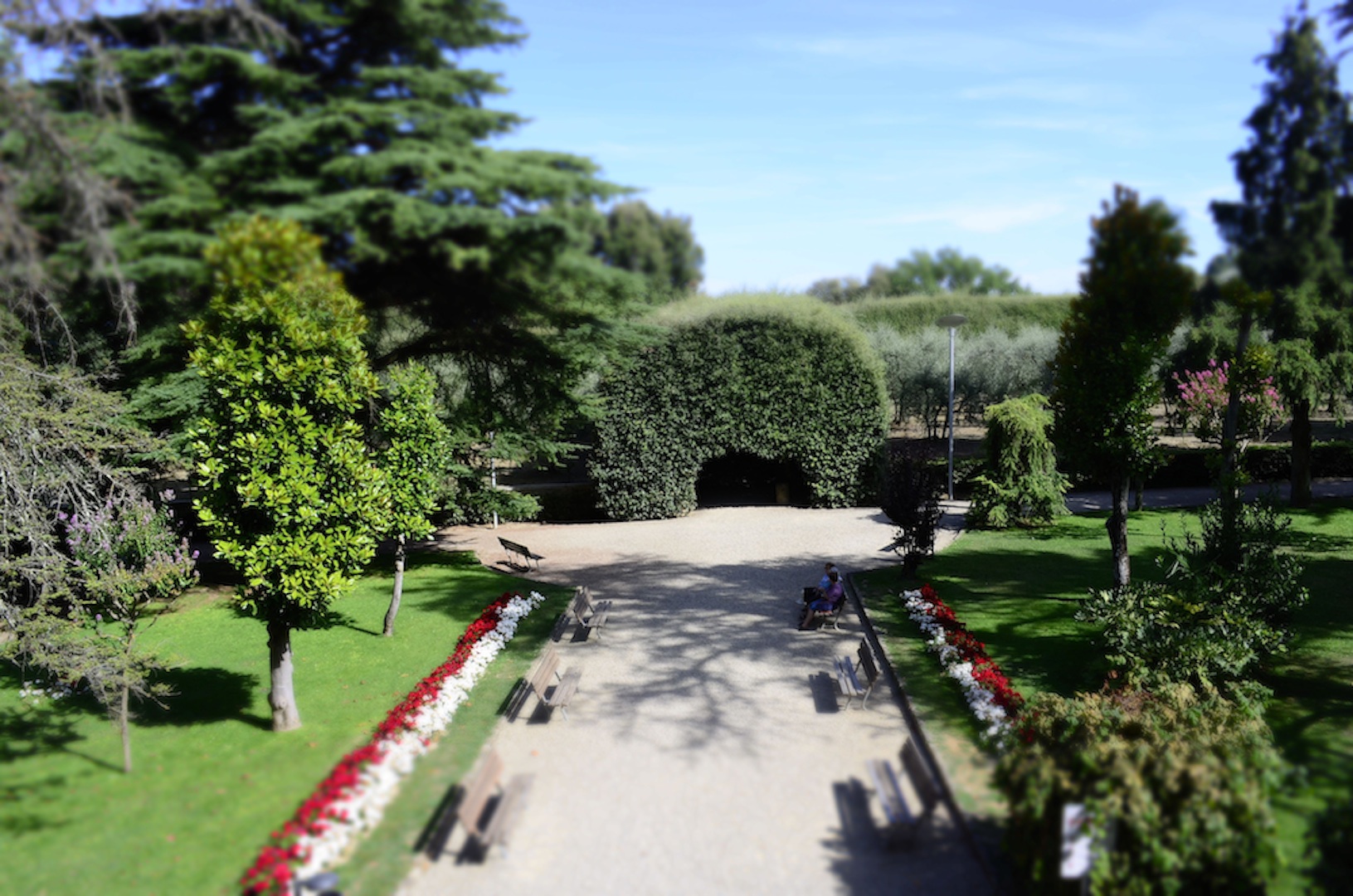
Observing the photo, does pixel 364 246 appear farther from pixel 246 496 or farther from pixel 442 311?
pixel 246 496

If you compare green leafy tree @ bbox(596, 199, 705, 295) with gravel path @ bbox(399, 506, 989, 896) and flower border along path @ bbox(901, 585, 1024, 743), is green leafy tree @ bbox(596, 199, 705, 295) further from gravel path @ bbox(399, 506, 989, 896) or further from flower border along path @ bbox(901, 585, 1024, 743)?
flower border along path @ bbox(901, 585, 1024, 743)

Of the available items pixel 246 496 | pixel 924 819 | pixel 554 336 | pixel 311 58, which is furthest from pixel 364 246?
pixel 924 819

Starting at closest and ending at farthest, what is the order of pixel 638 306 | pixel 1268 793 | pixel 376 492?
pixel 1268 793, pixel 376 492, pixel 638 306

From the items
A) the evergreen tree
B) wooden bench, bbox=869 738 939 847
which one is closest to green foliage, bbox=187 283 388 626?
the evergreen tree

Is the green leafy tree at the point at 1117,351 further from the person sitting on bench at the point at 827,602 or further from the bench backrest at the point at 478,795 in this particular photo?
the bench backrest at the point at 478,795

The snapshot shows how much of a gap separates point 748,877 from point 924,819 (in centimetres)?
155

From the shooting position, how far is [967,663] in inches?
395

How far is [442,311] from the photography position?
7.27 m

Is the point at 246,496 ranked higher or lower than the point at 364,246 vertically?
lower

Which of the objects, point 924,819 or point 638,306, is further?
point 638,306

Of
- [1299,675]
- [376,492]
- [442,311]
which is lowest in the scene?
[1299,675]

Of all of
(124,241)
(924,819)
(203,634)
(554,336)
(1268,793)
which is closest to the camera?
(124,241)

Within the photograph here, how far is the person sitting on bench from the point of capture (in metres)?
12.1

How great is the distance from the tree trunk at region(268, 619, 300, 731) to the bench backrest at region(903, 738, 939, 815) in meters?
6.47
